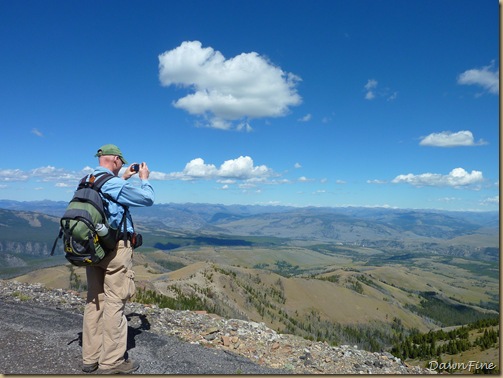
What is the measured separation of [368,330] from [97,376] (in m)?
104

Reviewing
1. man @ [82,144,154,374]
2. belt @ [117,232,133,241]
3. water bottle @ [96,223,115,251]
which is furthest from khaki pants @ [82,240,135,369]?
water bottle @ [96,223,115,251]

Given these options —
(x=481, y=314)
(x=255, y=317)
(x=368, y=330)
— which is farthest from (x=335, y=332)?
(x=481, y=314)

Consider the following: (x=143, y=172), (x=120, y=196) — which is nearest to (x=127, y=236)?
(x=120, y=196)

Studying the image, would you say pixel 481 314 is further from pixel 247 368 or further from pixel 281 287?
pixel 247 368

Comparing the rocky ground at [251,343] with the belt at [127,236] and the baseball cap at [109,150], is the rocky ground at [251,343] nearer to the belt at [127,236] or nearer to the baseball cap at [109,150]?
the belt at [127,236]

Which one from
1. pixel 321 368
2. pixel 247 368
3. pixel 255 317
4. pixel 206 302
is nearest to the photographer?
pixel 247 368

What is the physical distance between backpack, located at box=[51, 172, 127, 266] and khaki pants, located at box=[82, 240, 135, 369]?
36cm

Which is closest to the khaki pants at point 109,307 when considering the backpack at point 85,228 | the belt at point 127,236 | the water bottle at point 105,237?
the belt at point 127,236

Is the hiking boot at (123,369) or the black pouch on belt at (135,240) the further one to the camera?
the black pouch on belt at (135,240)

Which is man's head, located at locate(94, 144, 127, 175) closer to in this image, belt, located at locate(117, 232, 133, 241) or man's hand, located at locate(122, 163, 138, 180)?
man's hand, located at locate(122, 163, 138, 180)

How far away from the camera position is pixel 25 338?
8.47m

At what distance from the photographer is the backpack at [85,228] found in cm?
635

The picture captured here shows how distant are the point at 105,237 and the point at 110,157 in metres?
1.64

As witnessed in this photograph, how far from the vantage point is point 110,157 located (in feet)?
23.8
